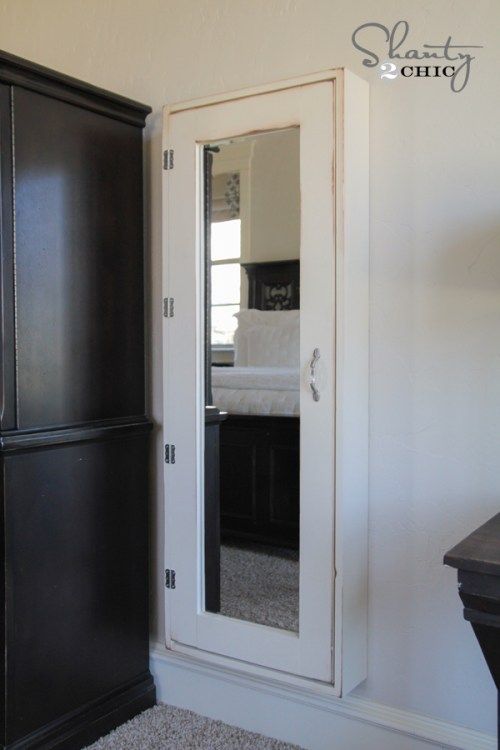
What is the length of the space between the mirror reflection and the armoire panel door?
0.29m

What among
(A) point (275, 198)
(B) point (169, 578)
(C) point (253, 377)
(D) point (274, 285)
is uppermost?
(A) point (275, 198)

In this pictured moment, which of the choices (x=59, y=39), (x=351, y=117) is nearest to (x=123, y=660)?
(x=351, y=117)

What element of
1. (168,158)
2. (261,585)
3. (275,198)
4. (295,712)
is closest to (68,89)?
(168,158)

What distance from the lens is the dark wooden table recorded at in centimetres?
126

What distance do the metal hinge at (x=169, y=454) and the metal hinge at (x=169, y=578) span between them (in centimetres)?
32

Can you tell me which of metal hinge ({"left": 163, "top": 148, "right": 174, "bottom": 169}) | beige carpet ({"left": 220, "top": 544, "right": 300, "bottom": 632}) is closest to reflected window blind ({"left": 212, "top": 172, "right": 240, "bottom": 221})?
metal hinge ({"left": 163, "top": 148, "right": 174, "bottom": 169})

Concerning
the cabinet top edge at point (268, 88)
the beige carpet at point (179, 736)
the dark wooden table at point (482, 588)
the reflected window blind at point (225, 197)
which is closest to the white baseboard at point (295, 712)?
the beige carpet at point (179, 736)

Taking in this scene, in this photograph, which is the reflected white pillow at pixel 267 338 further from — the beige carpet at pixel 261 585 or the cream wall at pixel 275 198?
the beige carpet at pixel 261 585

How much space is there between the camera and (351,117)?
190 centimetres

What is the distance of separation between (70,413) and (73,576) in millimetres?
453

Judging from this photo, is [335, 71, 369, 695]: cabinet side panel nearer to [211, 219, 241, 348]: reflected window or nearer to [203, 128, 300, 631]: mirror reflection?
[203, 128, 300, 631]: mirror reflection

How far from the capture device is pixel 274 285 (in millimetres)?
2031

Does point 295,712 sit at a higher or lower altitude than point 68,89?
lower

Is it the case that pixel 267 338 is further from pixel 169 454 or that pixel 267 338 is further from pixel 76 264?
pixel 76 264
